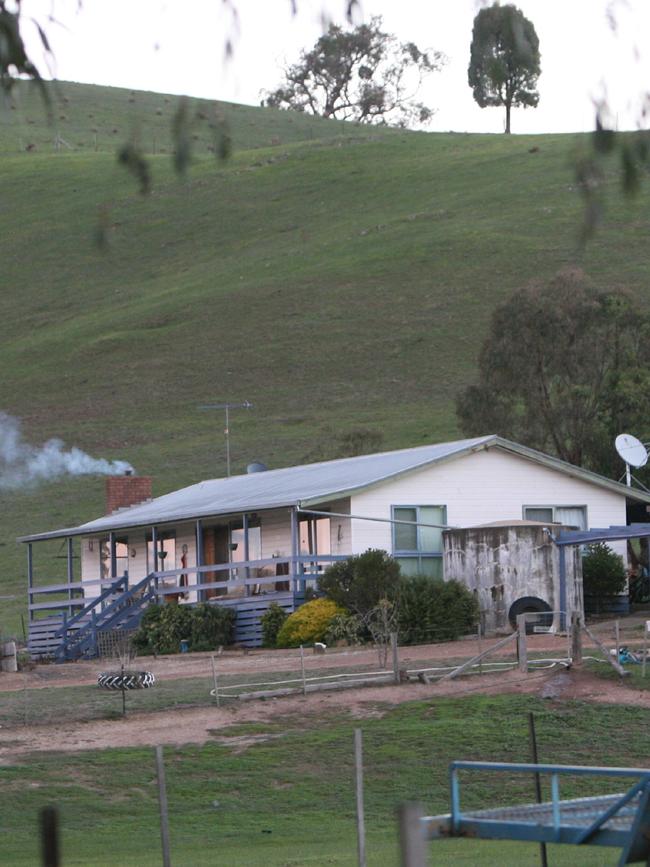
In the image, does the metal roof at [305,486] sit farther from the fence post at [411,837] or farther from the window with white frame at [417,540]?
the fence post at [411,837]

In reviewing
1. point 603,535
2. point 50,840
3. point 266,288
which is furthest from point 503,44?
point 266,288

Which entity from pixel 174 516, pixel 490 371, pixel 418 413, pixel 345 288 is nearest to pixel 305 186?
pixel 345 288

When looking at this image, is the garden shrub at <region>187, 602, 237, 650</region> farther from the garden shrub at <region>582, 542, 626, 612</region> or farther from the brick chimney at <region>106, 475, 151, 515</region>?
the brick chimney at <region>106, 475, 151, 515</region>

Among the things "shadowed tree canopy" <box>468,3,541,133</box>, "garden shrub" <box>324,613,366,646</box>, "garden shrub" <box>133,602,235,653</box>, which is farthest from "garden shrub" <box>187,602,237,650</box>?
"shadowed tree canopy" <box>468,3,541,133</box>

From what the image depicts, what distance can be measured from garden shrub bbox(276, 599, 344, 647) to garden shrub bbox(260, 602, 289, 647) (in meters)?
0.51

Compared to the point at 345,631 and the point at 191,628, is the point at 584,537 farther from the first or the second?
the point at 191,628

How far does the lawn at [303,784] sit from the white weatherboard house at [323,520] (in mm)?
12482

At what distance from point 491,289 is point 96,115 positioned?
66.7 metres

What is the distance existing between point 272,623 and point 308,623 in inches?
62.8

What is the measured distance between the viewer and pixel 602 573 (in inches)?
1569

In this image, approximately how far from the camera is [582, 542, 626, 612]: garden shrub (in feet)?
131

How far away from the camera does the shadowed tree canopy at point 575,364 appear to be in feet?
165

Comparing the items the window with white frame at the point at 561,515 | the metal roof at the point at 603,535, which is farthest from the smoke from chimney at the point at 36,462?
the metal roof at the point at 603,535

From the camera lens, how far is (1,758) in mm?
22781
